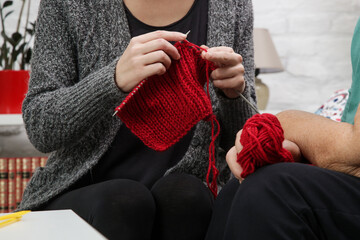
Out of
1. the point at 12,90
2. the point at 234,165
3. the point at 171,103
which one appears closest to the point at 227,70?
the point at 171,103

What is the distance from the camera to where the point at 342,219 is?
57cm

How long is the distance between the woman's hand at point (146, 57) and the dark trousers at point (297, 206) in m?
0.31

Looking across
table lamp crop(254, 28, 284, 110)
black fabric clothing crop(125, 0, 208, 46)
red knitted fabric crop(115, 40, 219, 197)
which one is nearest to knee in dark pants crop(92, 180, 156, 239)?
red knitted fabric crop(115, 40, 219, 197)

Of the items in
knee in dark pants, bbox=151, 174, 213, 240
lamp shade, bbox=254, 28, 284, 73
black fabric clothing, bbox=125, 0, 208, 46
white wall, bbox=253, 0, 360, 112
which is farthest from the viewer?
white wall, bbox=253, 0, 360, 112

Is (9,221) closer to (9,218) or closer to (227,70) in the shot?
(9,218)

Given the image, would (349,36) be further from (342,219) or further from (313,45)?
(342,219)

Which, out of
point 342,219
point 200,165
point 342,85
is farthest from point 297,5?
point 342,219

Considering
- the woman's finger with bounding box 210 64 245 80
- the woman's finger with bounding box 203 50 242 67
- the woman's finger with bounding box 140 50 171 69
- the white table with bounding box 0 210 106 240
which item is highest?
the woman's finger with bounding box 140 50 171 69

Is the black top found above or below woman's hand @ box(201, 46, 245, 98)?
below

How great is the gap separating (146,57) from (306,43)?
4.79 feet

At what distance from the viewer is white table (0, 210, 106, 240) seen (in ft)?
1.81

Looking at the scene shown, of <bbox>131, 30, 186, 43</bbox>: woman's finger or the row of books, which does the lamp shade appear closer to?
the row of books

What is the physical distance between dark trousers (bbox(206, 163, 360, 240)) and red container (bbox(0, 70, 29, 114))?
4.04 ft

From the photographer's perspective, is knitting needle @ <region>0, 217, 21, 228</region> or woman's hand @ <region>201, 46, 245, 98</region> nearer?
knitting needle @ <region>0, 217, 21, 228</region>
